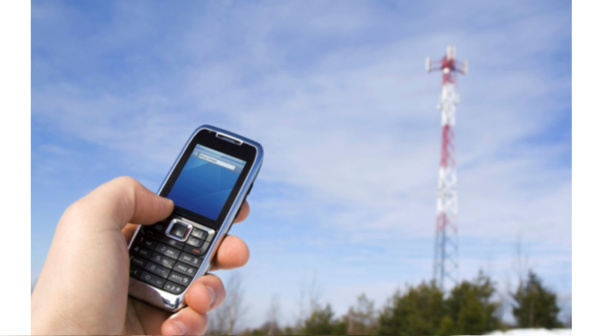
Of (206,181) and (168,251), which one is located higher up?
(206,181)

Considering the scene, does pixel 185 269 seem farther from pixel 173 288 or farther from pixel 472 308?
pixel 472 308

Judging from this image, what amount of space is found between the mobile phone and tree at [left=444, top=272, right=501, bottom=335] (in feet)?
19.4

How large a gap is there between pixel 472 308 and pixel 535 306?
4.28 feet

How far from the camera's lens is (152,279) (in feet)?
3.24

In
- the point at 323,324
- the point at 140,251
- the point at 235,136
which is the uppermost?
the point at 235,136

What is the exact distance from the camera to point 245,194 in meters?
1.13

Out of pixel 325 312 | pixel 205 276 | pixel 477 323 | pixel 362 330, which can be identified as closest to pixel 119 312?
pixel 205 276

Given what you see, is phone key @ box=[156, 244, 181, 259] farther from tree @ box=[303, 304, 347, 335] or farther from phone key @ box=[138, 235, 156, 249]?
tree @ box=[303, 304, 347, 335]

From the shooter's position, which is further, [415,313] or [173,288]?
[415,313]

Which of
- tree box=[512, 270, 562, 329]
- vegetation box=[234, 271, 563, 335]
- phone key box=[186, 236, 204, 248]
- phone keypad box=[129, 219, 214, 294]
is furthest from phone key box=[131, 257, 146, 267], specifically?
tree box=[512, 270, 562, 329]

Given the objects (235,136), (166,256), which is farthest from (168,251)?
(235,136)

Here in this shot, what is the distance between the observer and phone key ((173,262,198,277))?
1014 millimetres

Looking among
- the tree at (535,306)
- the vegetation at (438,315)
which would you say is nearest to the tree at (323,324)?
the vegetation at (438,315)
